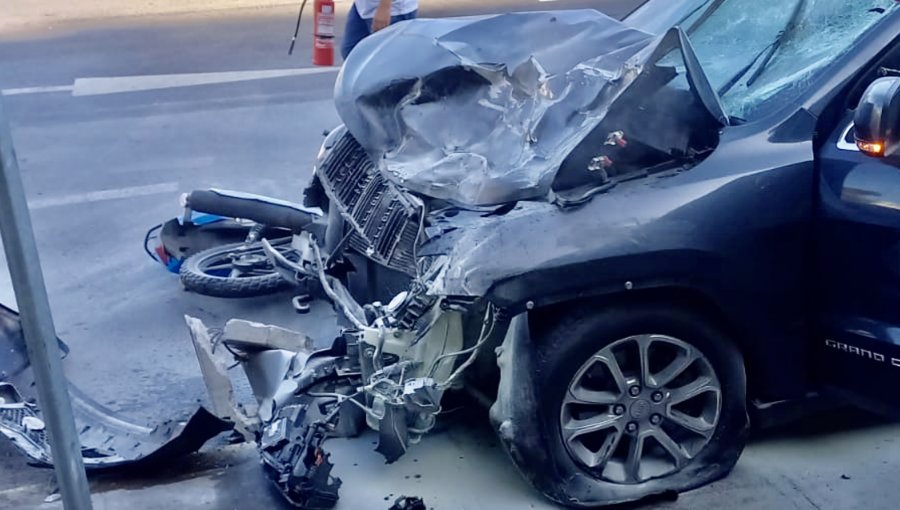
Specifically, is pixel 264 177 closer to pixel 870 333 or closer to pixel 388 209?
pixel 388 209

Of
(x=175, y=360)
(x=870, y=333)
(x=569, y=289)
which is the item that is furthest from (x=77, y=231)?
(x=870, y=333)

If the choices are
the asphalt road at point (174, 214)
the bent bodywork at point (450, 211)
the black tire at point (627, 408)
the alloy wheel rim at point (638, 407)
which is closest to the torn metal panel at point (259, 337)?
the bent bodywork at point (450, 211)

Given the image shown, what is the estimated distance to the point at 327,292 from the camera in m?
4.80

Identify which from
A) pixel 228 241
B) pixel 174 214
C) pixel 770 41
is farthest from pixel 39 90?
pixel 770 41

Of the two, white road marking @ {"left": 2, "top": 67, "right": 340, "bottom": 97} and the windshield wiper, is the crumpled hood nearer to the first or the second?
the windshield wiper

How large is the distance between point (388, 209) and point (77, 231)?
12.4ft

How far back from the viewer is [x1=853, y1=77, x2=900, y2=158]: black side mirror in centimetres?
368

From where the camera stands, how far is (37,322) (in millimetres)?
2852

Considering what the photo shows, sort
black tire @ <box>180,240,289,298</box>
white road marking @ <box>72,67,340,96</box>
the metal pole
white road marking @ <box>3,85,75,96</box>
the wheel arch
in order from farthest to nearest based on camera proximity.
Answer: white road marking @ <box>72,67,340,96</box> → white road marking @ <box>3,85,75,96</box> → black tire @ <box>180,240,289,298</box> → the wheel arch → the metal pole

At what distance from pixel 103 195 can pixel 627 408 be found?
17.0ft

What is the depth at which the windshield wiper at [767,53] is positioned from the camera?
4.65m

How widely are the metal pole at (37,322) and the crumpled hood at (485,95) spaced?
65.5 inches

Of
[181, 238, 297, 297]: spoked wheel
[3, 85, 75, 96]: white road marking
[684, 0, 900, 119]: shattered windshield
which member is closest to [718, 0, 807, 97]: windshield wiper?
[684, 0, 900, 119]: shattered windshield

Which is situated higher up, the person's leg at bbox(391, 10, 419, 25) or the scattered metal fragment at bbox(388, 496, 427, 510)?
the person's leg at bbox(391, 10, 419, 25)
